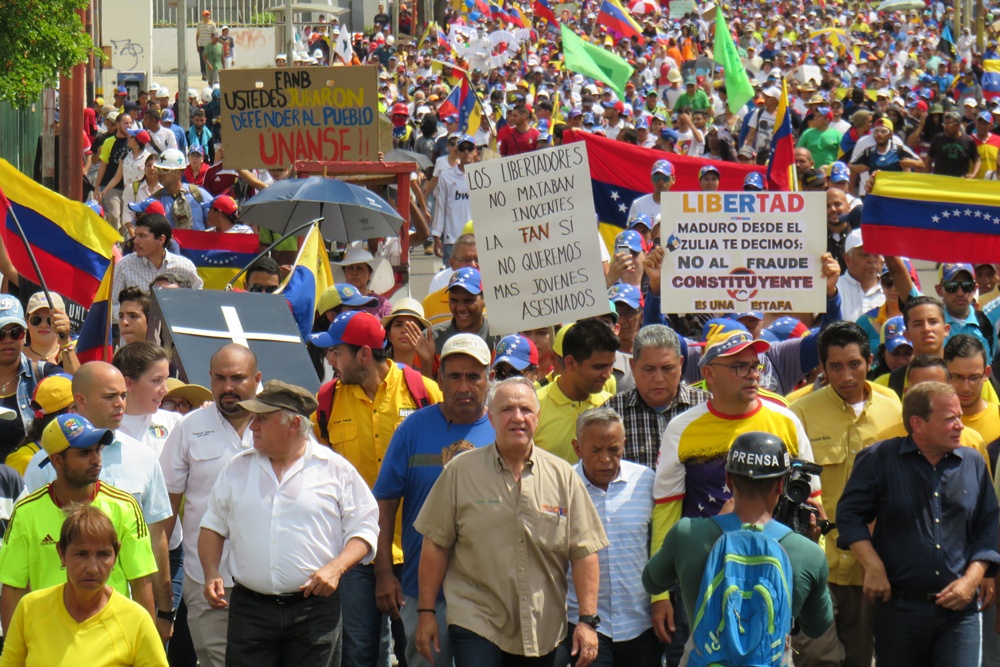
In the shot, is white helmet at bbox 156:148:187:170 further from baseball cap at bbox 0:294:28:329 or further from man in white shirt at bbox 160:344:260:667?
man in white shirt at bbox 160:344:260:667

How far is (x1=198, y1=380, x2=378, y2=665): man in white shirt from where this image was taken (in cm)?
633

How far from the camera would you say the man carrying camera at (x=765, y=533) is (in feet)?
17.2

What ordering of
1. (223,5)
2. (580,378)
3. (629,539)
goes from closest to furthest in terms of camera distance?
1. (629,539)
2. (580,378)
3. (223,5)

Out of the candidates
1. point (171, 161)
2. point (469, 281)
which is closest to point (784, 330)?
point (469, 281)

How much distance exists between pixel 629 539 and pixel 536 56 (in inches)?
1364

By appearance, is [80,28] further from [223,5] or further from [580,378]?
[223,5]

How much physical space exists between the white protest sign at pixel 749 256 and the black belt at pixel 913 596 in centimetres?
296

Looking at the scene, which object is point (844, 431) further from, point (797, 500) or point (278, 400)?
point (278, 400)

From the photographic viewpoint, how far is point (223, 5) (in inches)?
1978

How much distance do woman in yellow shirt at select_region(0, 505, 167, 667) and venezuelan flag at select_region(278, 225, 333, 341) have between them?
4.31 metres

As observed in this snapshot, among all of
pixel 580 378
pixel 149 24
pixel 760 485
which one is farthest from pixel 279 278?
pixel 149 24

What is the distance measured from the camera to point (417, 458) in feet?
22.4

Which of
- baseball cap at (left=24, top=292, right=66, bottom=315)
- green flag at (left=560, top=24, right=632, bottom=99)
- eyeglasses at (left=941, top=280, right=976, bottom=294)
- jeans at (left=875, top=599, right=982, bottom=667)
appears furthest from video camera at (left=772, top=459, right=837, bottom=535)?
green flag at (left=560, top=24, right=632, bottom=99)

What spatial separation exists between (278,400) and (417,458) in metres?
0.72
